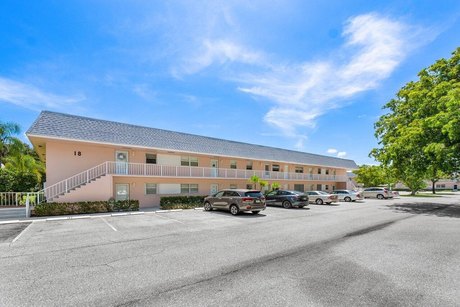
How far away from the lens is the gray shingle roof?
16656mm

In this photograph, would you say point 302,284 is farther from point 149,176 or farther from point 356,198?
point 356,198

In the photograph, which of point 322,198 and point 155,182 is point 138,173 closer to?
point 155,182

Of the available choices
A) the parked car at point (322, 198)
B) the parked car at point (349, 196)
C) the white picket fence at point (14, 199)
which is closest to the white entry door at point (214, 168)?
the parked car at point (322, 198)

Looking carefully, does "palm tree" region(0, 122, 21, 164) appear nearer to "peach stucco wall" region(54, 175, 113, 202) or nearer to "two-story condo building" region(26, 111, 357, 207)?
"two-story condo building" region(26, 111, 357, 207)

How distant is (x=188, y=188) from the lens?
2367cm

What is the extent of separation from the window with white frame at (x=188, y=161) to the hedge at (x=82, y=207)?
6.70m

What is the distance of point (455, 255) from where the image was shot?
23.2 feet

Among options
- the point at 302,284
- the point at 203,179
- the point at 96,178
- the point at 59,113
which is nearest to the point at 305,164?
the point at 203,179

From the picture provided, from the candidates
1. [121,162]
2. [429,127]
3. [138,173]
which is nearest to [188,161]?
[138,173]

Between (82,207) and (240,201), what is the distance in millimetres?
10421

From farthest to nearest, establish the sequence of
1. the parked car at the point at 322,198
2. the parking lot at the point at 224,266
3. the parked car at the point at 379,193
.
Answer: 1. the parked car at the point at 379,193
2. the parked car at the point at 322,198
3. the parking lot at the point at 224,266

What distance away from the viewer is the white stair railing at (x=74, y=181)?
52.1 feet

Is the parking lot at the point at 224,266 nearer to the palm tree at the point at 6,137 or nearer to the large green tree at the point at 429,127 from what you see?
the large green tree at the point at 429,127

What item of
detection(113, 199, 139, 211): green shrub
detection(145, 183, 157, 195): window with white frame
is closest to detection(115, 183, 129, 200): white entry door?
detection(145, 183, 157, 195): window with white frame
